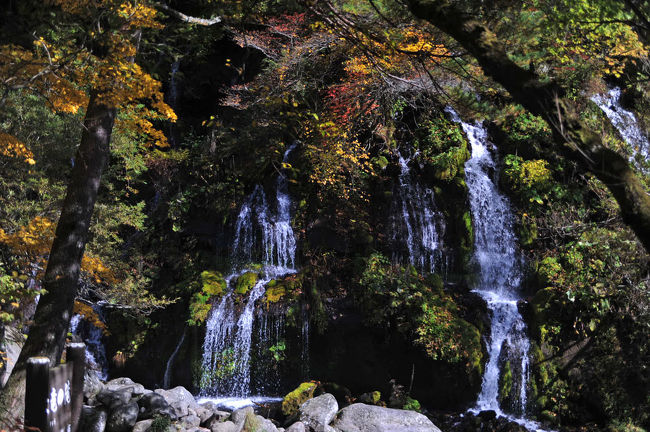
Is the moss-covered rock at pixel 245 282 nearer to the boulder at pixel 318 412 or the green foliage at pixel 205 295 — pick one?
the green foliage at pixel 205 295

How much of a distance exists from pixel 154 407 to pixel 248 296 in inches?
136

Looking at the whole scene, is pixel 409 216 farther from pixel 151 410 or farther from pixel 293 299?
pixel 151 410

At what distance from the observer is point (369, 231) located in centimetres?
1113

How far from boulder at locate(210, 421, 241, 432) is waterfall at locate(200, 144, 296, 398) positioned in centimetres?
251

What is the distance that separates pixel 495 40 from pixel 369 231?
8341 millimetres

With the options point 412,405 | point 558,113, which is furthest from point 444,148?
point 558,113

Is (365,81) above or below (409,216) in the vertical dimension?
above

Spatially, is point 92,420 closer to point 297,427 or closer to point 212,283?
point 297,427

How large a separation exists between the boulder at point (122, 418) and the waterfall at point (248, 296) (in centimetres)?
278

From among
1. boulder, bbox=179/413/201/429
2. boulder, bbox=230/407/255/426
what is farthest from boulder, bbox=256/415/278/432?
boulder, bbox=179/413/201/429

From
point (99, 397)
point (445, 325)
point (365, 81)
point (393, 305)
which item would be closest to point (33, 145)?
point (99, 397)

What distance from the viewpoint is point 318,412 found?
7223mm

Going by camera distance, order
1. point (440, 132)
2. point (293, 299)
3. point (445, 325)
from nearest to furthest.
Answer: point (445, 325) → point (293, 299) → point (440, 132)

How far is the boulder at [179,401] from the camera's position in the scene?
24.7 feet
